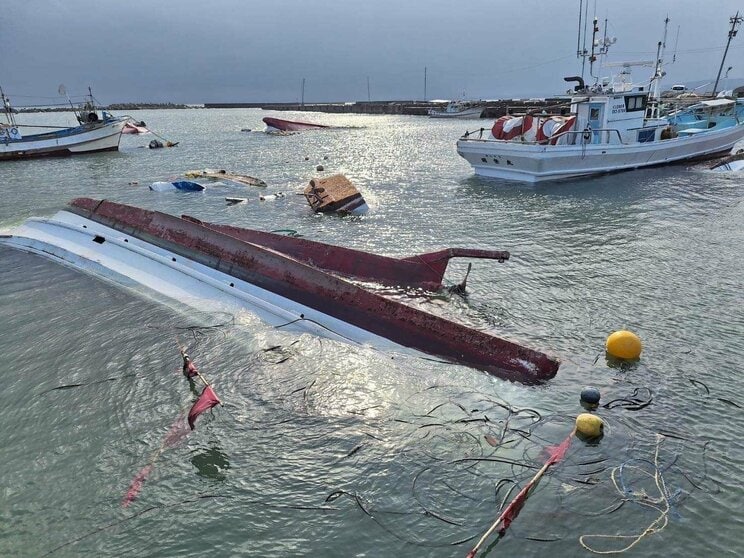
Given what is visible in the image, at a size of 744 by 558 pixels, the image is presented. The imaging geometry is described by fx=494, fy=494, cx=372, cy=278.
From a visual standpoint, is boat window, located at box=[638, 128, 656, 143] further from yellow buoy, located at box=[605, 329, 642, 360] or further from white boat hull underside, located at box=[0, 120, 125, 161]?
white boat hull underside, located at box=[0, 120, 125, 161]

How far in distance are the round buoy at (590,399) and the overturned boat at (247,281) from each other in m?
0.62

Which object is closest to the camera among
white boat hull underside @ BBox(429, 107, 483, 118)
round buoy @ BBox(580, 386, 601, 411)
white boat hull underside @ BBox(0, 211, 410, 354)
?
round buoy @ BBox(580, 386, 601, 411)

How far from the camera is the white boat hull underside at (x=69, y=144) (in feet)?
121

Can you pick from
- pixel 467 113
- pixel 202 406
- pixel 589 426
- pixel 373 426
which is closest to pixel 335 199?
pixel 373 426

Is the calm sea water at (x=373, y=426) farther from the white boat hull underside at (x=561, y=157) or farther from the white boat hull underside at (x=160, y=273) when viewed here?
the white boat hull underside at (x=561, y=157)

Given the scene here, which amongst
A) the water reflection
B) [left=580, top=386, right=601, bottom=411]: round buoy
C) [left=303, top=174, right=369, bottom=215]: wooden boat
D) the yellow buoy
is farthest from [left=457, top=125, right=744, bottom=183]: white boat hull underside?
the water reflection

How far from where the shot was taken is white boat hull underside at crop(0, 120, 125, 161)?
36750 mm

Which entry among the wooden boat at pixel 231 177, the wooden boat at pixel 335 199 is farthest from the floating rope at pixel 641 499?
the wooden boat at pixel 231 177

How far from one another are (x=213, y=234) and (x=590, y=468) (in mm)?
7882

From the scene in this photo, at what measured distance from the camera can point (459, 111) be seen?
98.2 m

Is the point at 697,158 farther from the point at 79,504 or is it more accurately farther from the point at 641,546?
the point at 79,504

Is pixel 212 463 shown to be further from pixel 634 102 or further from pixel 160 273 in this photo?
pixel 634 102

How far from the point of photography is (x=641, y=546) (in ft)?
14.3

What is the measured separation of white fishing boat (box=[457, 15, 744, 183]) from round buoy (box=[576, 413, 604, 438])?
18.8 meters
